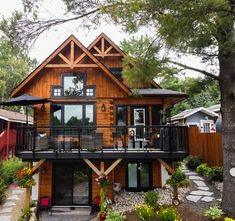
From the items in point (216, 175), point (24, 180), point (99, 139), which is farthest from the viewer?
point (216, 175)

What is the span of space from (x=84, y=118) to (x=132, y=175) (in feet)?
13.1

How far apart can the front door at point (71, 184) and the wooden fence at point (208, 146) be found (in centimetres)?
716

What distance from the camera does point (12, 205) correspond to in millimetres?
9961

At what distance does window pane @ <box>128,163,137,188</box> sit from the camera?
11.5 metres

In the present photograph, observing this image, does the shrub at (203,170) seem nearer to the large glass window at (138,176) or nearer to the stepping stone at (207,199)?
the stepping stone at (207,199)

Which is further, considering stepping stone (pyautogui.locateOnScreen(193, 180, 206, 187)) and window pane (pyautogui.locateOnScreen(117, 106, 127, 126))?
window pane (pyautogui.locateOnScreen(117, 106, 127, 126))

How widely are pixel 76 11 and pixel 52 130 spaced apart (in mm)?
5859

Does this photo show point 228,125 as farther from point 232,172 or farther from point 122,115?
point 122,115

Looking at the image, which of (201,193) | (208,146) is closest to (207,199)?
(201,193)

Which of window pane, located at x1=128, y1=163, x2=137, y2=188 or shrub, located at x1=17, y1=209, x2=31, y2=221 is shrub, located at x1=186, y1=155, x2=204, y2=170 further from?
shrub, located at x1=17, y1=209, x2=31, y2=221

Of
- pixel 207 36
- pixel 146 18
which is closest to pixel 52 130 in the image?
pixel 146 18

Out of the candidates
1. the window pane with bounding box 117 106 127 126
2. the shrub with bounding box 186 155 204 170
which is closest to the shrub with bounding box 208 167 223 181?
the shrub with bounding box 186 155 204 170

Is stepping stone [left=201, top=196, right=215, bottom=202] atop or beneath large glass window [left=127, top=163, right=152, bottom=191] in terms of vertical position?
beneath

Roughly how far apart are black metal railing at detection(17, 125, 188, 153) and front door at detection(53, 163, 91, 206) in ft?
3.79
